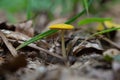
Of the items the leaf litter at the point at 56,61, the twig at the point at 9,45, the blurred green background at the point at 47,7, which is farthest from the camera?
the blurred green background at the point at 47,7

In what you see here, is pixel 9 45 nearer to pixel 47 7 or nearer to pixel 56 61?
pixel 56 61

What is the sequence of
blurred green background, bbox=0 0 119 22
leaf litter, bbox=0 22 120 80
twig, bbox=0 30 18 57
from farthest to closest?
blurred green background, bbox=0 0 119 22 → twig, bbox=0 30 18 57 → leaf litter, bbox=0 22 120 80

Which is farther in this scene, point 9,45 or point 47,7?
point 47,7

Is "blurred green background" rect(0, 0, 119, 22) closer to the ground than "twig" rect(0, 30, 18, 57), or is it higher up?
closer to the ground

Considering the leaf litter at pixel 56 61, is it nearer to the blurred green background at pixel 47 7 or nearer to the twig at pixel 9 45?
the twig at pixel 9 45

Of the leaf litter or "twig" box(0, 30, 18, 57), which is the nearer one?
the leaf litter

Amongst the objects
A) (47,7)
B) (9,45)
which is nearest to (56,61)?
(9,45)

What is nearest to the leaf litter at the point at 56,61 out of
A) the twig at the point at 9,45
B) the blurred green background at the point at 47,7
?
the twig at the point at 9,45

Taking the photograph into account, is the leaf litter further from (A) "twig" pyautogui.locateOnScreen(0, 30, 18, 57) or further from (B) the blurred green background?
(B) the blurred green background

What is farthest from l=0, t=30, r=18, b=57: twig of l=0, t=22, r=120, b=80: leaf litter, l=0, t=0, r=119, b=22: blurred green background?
l=0, t=0, r=119, b=22: blurred green background

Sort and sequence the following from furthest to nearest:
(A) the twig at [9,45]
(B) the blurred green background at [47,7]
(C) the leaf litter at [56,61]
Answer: (B) the blurred green background at [47,7]
(A) the twig at [9,45]
(C) the leaf litter at [56,61]

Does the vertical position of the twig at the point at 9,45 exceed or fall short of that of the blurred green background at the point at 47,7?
it exceeds it
